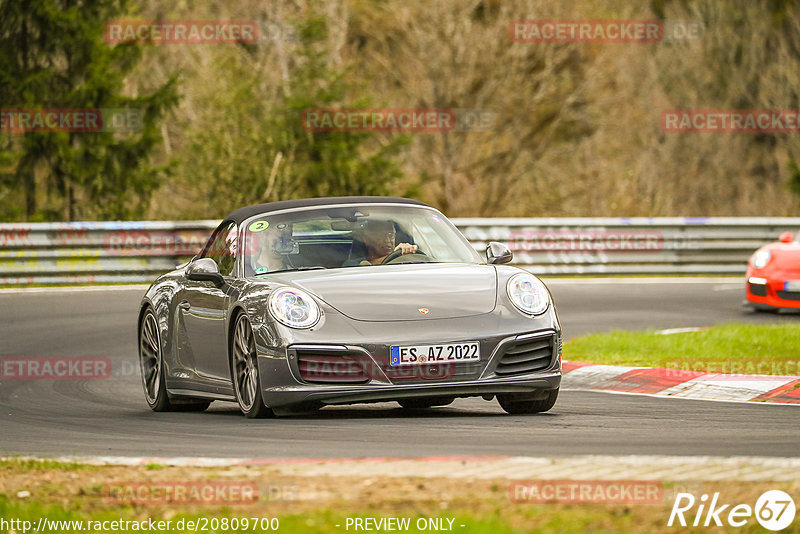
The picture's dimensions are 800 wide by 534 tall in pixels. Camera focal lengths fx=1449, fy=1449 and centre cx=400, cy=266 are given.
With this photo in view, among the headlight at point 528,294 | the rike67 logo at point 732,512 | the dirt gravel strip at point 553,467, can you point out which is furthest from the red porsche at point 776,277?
the rike67 logo at point 732,512

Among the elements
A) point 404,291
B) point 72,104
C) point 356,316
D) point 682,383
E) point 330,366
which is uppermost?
point 72,104

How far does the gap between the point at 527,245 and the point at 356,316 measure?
14.3 m

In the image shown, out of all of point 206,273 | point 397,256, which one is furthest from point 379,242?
point 206,273

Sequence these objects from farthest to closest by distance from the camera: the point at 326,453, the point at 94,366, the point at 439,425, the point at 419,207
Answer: the point at 94,366, the point at 419,207, the point at 439,425, the point at 326,453

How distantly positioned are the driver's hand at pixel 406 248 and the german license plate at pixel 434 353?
4.27 feet

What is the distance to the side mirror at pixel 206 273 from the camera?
9.30 metres

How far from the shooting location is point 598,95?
35.2m

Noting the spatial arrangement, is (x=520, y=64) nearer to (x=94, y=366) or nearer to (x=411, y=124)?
(x=411, y=124)

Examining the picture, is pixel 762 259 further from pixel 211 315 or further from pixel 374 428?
pixel 374 428

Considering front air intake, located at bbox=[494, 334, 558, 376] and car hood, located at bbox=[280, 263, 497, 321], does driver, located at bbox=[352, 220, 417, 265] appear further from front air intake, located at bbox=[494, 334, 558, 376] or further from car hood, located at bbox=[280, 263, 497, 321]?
front air intake, located at bbox=[494, 334, 558, 376]

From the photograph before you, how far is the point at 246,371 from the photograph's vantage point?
8734mm

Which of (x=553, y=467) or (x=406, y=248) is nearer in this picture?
(x=553, y=467)

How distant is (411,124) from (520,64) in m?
4.16

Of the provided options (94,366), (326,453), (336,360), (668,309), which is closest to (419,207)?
(336,360)
